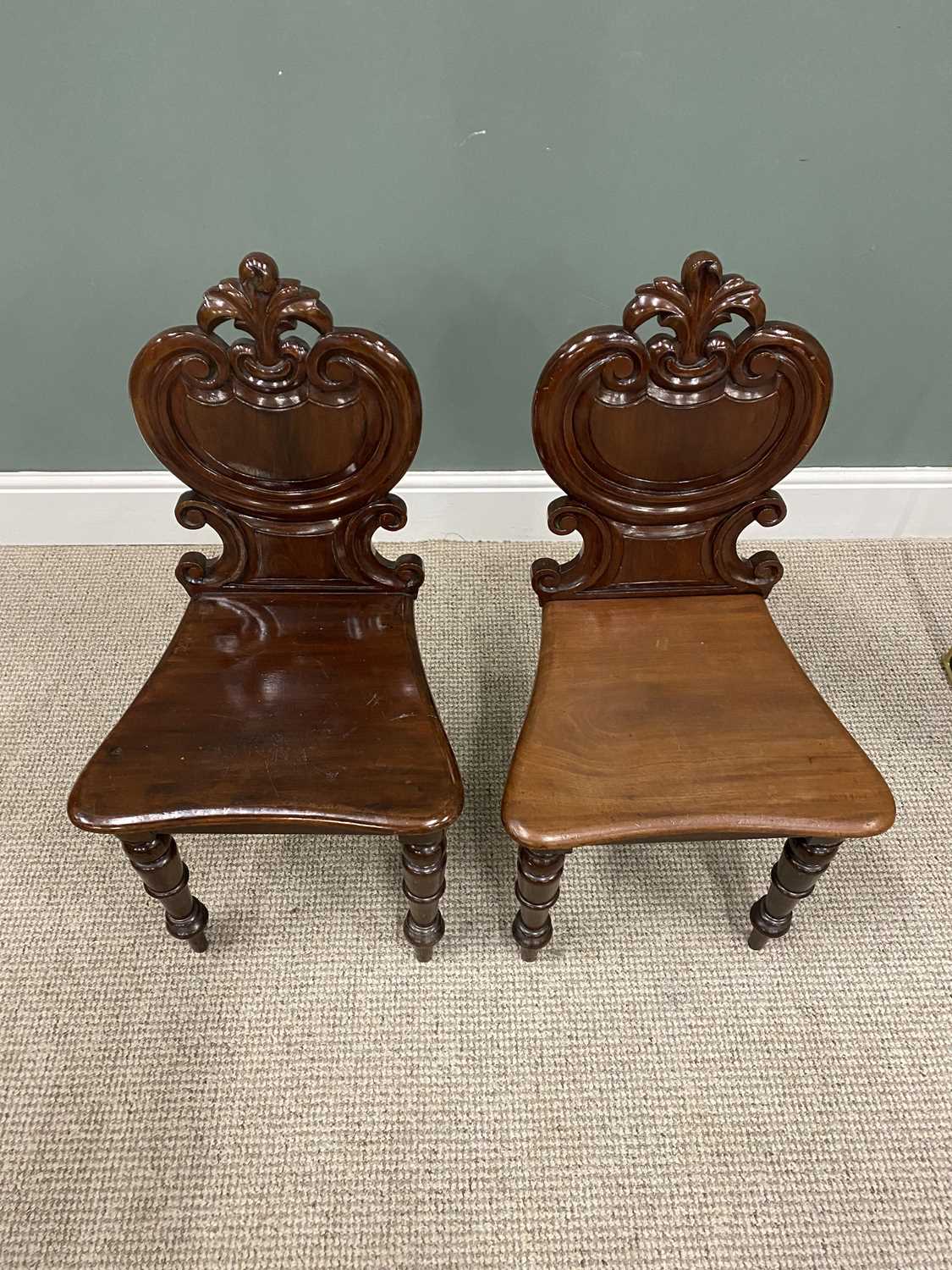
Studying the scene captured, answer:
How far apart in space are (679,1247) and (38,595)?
1555mm

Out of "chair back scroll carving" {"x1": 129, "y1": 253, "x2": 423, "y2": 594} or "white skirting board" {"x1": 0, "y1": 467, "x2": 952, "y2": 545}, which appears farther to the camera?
"white skirting board" {"x1": 0, "y1": 467, "x2": 952, "y2": 545}

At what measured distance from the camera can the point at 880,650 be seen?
1622 millimetres

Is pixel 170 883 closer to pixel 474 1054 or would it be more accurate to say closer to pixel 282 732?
pixel 282 732

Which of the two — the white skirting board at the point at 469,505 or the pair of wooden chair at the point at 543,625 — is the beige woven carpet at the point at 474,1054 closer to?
the pair of wooden chair at the point at 543,625

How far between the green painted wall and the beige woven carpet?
0.70 m

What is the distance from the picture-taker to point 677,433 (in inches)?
40.6

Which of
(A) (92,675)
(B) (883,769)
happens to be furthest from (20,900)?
(B) (883,769)

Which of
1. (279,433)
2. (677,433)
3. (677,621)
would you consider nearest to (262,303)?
(279,433)

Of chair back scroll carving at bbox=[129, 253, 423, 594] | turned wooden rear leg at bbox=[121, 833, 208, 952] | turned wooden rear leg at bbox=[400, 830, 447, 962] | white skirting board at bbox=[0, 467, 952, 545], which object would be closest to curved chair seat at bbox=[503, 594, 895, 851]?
turned wooden rear leg at bbox=[400, 830, 447, 962]

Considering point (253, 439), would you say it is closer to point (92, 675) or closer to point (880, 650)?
point (92, 675)

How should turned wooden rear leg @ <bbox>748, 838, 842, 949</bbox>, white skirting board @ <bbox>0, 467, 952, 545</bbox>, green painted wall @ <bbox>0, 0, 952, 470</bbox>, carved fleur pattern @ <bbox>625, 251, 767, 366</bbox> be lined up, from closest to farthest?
1. carved fleur pattern @ <bbox>625, 251, 767, 366</bbox>
2. turned wooden rear leg @ <bbox>748, 838, 842, 949</bbox>
3. green painted wall @ <bbox>0, 0, 952, 470</bbox>
4. white skirting board @ <bbox>0, 467, 952, 545</bbox>

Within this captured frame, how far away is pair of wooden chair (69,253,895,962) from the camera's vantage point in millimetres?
951

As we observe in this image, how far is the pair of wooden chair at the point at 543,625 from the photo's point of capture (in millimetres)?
951

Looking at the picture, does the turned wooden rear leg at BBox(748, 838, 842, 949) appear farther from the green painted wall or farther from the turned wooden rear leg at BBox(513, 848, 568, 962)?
the green painted wall
